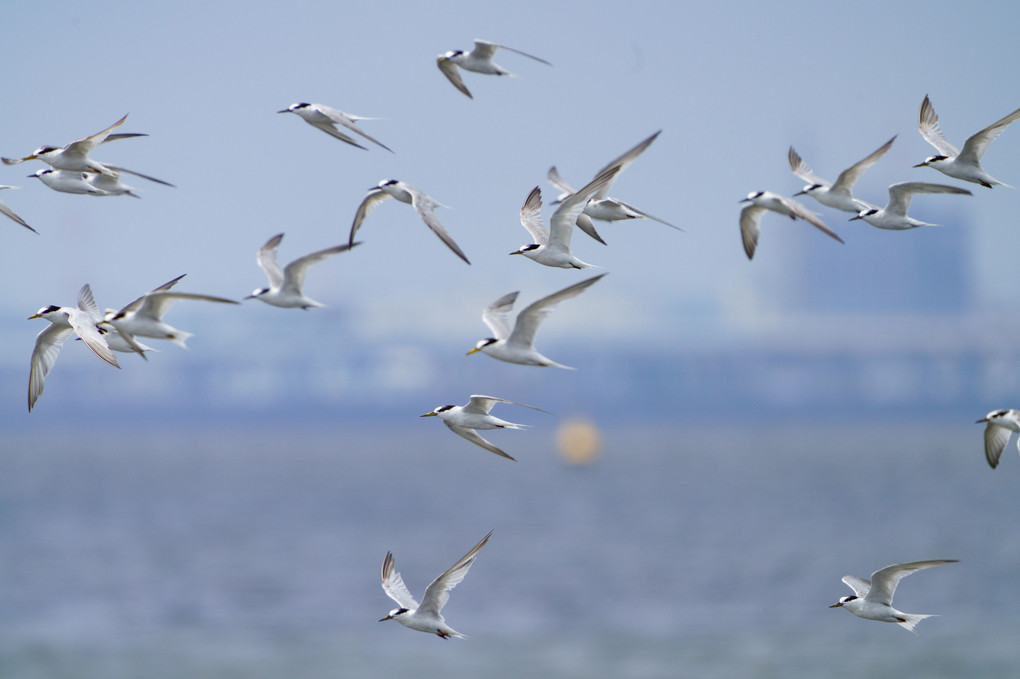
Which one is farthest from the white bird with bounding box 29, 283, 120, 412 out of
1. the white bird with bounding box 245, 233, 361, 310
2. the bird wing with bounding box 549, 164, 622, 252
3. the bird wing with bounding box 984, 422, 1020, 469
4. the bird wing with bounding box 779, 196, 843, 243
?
the bird wing with bounding box 984, 422, 1020, 469

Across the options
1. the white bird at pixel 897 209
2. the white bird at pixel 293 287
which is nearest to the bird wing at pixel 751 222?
the white bird at pixel 897 209

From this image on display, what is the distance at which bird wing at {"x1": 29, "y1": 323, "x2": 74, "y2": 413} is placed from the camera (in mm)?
12992

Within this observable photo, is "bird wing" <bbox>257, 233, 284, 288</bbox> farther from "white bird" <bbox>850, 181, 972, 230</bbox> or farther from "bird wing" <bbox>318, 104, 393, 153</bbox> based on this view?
"white bird" <bbox>850, 181, 972, 230</bbox>

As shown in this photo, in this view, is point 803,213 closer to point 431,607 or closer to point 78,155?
point 431,607

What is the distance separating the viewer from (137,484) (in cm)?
14588

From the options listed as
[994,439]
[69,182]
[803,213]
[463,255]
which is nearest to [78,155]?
[69,182]

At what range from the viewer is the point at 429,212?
12.8 meters

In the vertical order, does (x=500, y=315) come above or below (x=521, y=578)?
below

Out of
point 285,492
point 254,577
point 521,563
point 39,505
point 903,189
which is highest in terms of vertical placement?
point 285,492

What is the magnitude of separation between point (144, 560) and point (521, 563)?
24.6 metres

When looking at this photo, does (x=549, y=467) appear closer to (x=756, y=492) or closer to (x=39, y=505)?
(x=756, y=492)

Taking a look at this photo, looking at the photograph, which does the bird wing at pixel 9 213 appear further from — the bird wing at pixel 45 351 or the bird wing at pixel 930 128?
the bird wing at pixel 930 128

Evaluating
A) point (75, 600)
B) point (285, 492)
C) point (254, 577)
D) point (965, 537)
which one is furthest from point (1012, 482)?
point (75, 600)

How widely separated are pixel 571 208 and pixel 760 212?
3.88m
